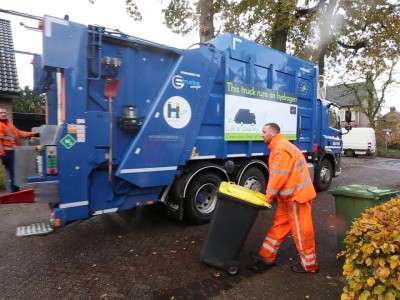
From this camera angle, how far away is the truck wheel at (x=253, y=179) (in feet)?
18.9

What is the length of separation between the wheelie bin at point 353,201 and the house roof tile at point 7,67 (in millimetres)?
11452

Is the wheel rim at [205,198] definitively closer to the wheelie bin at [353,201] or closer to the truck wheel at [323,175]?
the wheelie bin at [353,201]

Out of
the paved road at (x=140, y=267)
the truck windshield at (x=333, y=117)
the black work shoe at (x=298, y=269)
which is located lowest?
the paved road at (x=140, y=267)

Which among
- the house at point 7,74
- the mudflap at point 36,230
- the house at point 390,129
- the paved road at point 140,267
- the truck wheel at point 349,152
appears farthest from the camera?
the house at point 390,129

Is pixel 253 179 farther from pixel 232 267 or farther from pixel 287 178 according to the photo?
pixel 232 267

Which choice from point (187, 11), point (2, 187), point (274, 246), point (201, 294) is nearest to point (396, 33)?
point (187, 11)

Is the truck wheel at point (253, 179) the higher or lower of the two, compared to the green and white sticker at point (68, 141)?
lower

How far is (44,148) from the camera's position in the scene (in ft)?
11.4

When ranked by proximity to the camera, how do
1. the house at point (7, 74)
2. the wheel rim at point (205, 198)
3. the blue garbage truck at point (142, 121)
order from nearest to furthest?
1. the blue garbage truck at point (142, 121)
2. the wheel rim at point (205, 198)
3. the house at point (7, 74)

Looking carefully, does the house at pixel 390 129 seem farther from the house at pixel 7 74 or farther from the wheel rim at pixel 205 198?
the house at pixel 7 74

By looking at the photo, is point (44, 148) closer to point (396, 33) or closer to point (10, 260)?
point (10, 260)

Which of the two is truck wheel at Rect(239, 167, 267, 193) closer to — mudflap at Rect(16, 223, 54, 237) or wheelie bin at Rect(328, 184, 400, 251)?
wheelie bin at Rect(328, 184, 400, 251)

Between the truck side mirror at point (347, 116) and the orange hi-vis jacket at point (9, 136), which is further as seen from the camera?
the truck side mirror at point (347, 116)

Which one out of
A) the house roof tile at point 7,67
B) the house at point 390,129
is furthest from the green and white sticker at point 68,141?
the house at point 390,129
